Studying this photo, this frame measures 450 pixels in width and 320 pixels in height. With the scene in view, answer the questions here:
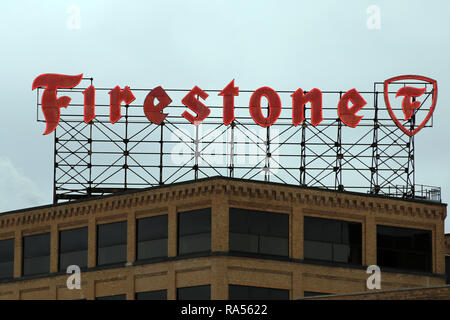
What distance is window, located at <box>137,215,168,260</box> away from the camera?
77938mm

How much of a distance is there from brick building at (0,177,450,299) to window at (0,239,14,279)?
0.16 metres

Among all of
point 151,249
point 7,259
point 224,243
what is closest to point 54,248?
point 7,259

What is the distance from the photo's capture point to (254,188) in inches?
3039

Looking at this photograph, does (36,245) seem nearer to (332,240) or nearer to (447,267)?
(332,240)

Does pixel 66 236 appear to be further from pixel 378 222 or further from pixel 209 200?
pixel 378 222

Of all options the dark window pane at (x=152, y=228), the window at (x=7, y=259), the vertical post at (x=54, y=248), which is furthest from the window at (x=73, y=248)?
the dark window pane at (x=152, y=228)

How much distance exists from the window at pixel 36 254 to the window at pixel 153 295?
28.6 feet

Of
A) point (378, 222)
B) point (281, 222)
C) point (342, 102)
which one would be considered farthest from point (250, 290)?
point (342, 102)

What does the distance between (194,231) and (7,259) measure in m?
16.6

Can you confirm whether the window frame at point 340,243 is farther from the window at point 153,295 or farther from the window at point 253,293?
the window at point 153,295

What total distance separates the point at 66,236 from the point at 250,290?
15350 mm

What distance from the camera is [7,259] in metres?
85.2

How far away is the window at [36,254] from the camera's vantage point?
83312 mm

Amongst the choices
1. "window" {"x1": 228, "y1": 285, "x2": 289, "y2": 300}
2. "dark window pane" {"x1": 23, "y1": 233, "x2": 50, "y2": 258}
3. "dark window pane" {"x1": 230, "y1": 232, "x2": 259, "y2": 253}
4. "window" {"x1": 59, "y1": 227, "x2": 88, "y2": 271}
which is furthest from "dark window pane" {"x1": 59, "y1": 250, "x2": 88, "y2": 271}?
"window" {"x1": 228, "y1": 285, "x2": 289, "y2": 300}
